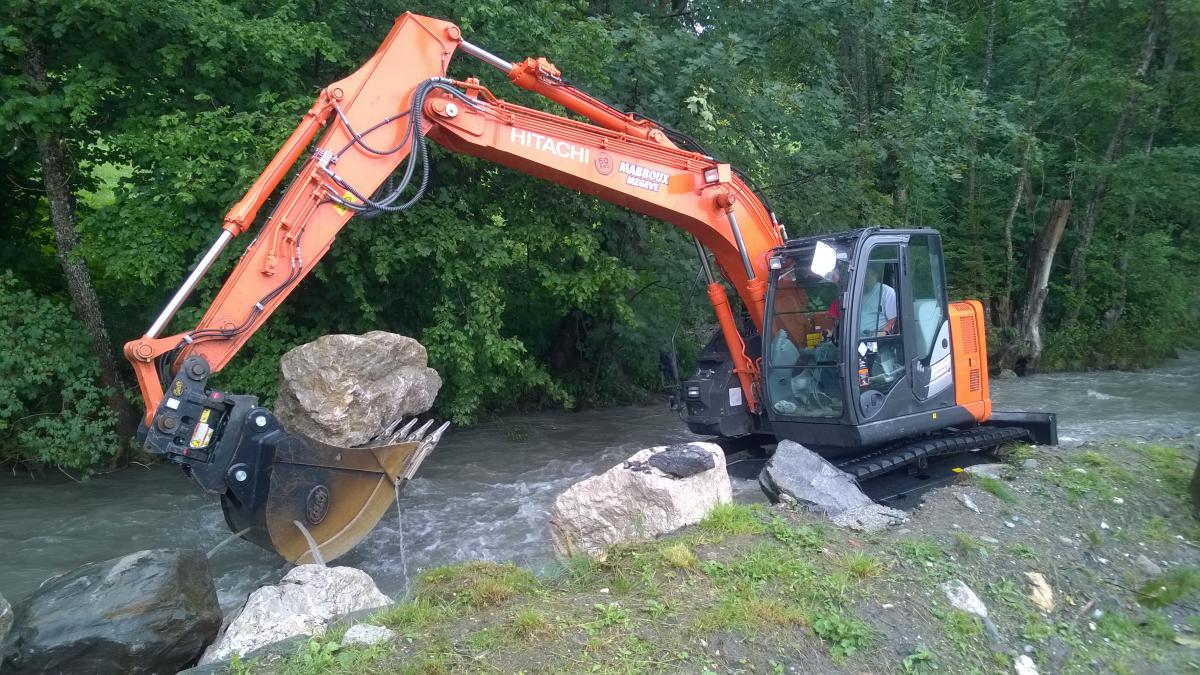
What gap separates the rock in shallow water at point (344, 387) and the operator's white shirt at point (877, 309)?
4320mm

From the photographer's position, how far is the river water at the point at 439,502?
678 cm

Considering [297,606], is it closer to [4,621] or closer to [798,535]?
[4,621]

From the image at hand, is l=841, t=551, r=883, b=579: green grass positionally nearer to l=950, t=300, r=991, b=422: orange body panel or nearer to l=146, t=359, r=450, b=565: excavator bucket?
l=146, t=359, r=450, b=565: excavator bucket

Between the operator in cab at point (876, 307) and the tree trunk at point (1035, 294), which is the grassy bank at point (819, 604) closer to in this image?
the operator in cab at point (876, 307)

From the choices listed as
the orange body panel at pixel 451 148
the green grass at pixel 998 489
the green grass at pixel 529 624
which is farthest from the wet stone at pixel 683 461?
the orange body panel at pixel 451 148

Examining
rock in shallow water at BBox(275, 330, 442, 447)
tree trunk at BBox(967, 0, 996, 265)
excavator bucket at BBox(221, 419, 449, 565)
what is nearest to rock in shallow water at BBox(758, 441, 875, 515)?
excavator bucket at BBox(221, 419, 449, 565)

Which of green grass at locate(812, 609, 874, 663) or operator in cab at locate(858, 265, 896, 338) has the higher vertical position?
operator in cab at locate(858, 265, 896, 338)

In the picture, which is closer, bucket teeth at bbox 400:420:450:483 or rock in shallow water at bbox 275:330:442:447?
bucket teeth at bbox 400:420:450:483

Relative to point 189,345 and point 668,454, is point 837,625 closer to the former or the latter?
point 668,454

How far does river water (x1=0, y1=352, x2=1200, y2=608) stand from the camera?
22.2 feet

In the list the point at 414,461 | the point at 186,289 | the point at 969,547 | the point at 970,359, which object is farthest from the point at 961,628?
the point at 186,289

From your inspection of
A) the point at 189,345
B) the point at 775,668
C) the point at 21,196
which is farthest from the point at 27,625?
the point at 21,196

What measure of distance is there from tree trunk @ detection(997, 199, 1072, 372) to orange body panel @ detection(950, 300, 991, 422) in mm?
9808

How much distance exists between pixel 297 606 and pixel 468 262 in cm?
493
